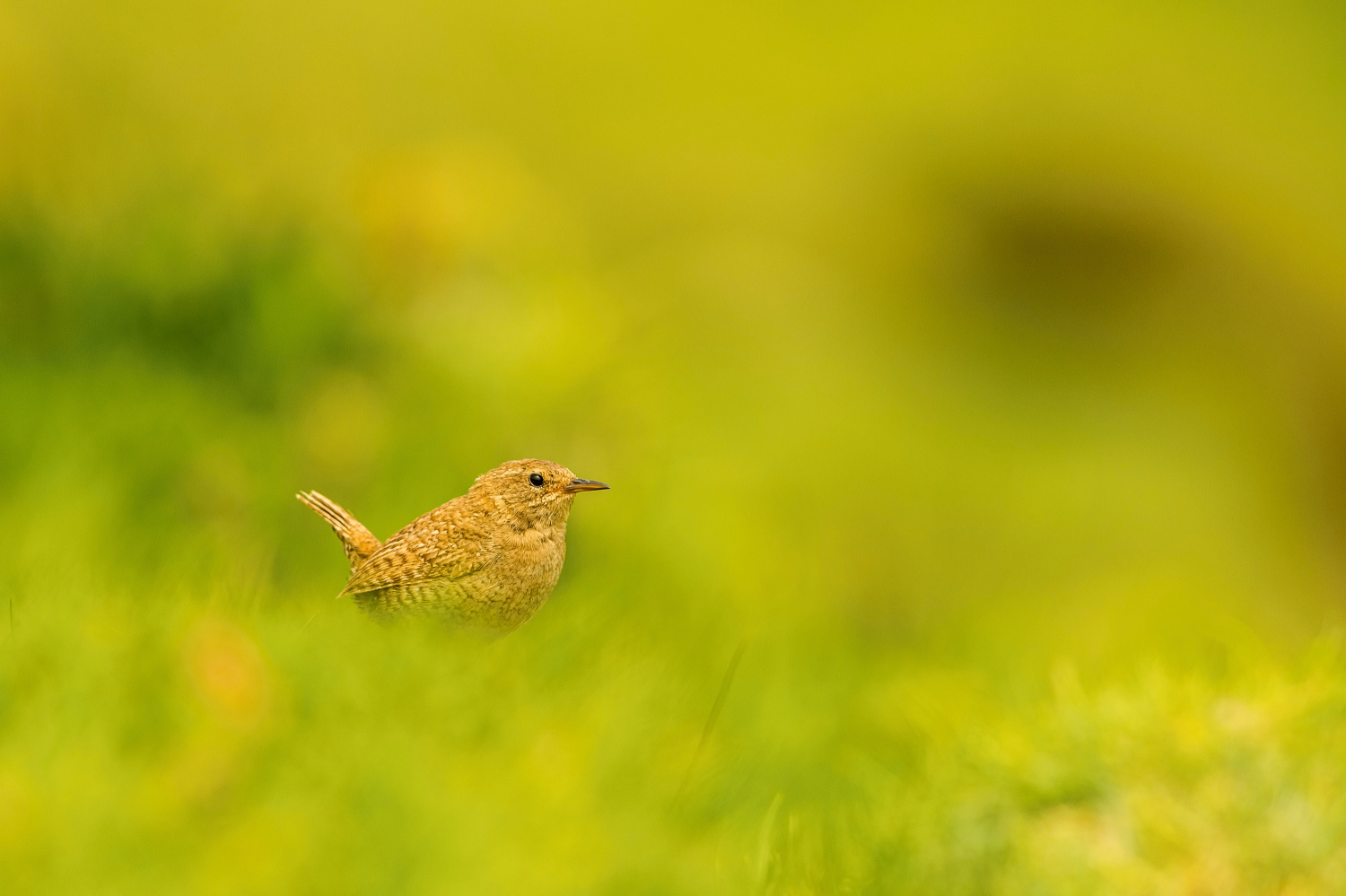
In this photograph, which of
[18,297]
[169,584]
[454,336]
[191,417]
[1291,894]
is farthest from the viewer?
[454,336]

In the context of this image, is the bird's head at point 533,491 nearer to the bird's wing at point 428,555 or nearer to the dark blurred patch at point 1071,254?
the bird's wing at point 428,555

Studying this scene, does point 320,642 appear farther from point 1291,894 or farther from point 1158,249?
point 1158,249

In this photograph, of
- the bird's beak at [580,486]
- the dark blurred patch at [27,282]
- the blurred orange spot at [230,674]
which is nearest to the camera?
the blurred orange spot at [230,674]

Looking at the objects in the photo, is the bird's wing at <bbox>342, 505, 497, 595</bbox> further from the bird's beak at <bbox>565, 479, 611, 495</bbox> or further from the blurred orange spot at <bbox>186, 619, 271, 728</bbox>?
the blurred orange spot at <bbox>186, 619, 271, 728</bbox>

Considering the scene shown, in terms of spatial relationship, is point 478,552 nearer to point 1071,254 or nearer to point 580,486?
point 580,486

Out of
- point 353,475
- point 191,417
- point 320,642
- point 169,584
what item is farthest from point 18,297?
point 320,642

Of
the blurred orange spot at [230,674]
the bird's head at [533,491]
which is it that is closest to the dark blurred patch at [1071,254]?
the bird's head at [533,491]
